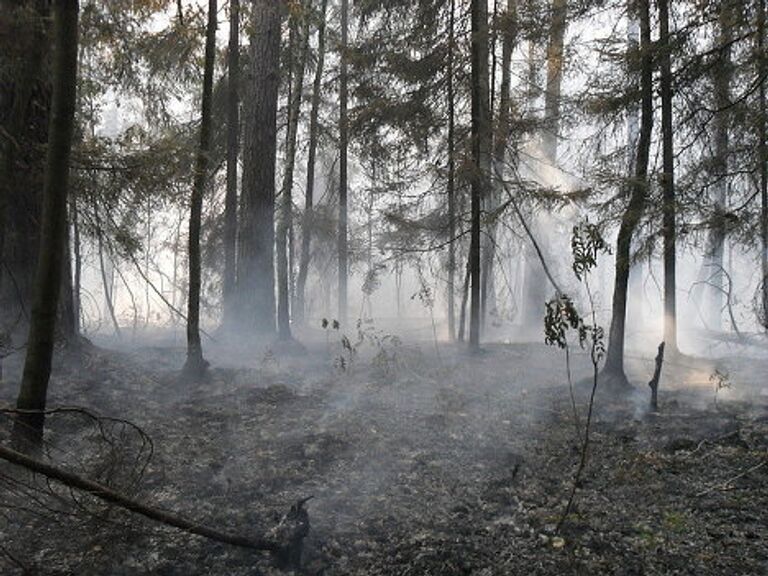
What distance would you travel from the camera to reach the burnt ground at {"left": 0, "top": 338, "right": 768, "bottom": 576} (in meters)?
4.63

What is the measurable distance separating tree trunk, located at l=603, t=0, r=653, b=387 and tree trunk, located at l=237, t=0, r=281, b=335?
6895mm

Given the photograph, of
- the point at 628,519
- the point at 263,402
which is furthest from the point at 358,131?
the point at 628,519

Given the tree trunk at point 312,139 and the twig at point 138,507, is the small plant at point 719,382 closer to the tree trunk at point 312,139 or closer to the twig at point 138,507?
the twig at point 138,507

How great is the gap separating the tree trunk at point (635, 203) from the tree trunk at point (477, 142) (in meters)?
2.69

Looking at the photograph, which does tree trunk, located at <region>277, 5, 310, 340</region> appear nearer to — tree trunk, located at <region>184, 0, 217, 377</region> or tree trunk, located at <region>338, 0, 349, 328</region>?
tree trunk, located at <region>338, 0, 349, 328</region>

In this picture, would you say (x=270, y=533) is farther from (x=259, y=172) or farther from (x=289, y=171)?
(x=289, y=171)

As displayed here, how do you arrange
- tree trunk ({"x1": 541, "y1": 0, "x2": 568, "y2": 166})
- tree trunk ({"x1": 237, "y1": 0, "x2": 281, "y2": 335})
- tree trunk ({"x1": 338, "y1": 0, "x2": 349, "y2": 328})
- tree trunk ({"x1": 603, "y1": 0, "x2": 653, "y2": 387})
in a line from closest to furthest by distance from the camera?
tree trunk ({"x1": 603, "y1": 0, "x2": 653, "y2": 387})
tree trunk ({"x1": 541, "y1": 0, "x2": 568, "y2": 166})
tree trunk ({"x1": 237, "y1": 0, "x2": 281, "y2": 335})
tree trunk ({"x1": 338, "y1": 0, "x2": 349, "y2": 328})

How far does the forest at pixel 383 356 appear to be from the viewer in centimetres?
486

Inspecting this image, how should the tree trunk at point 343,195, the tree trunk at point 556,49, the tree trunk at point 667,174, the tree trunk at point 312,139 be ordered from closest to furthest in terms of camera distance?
the tree trunk at point 667,174, the tree trunk at point 556,49, the tree trunk at point 312,139, the tree trunk at point 343,195

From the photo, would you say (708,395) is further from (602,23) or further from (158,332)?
(158,332)

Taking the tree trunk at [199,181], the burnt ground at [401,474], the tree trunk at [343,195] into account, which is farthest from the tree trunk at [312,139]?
the burnt ground at [401,474]

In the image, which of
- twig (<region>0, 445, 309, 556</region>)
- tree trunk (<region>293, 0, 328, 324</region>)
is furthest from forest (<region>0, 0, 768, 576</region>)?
tree trunk (<region>293, 0, 328, 324</region>)

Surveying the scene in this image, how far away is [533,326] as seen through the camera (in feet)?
58.8

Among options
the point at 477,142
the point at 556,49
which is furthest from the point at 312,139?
the point at 556,49
